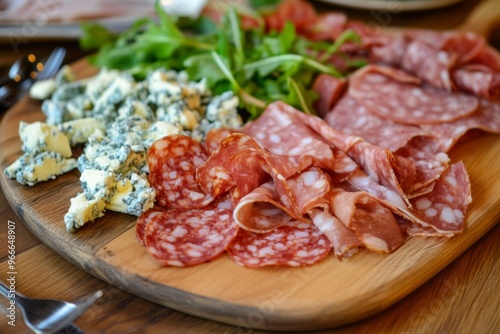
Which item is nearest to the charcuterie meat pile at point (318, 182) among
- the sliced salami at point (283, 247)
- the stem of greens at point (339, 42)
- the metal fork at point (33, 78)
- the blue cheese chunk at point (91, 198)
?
the sliced salami at point (283, 247)

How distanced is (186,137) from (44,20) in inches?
49.6

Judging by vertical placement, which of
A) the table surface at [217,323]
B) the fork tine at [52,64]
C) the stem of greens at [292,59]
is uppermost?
the stem of greens at [292,59]

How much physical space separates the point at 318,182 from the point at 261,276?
33 centimetres

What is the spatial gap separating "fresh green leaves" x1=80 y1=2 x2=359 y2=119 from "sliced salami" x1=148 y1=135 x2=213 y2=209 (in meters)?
0.34

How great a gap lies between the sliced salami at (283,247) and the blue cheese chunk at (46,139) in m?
0.66

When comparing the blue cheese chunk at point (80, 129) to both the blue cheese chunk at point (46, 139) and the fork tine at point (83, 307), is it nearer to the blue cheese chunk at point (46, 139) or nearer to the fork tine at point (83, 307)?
the blue cheese chunk at point (46, 139)

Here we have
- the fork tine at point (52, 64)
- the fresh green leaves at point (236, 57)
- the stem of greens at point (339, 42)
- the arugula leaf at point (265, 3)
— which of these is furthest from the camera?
the arugula leaf at point (265, 3)

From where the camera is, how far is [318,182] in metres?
A: 1.61

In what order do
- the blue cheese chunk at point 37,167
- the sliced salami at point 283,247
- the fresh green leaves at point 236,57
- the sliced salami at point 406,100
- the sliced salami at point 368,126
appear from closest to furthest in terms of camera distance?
the sliced salami at point 283,247 → the blue cheese chunk at point 37,167 → the sliced salami at point 368,126 → the sliced salami at point 406,100 → the fresh green leaves at point 236,57

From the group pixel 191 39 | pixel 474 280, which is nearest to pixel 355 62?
pixel 191 39

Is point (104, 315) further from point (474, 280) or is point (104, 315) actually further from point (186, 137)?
point (474, 280)

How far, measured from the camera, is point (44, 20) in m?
2.66

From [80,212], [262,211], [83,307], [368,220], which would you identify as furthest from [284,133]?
[83,307]

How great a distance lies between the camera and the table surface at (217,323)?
140 centimetres
